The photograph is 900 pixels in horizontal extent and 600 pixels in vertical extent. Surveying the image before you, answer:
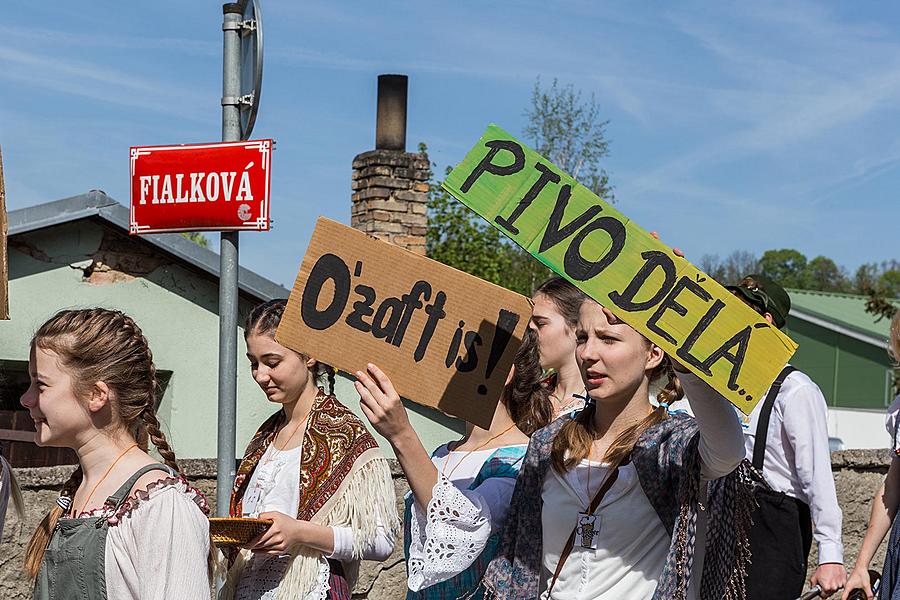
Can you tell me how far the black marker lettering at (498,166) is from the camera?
110 inches

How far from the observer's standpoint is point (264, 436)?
3951 millimetres

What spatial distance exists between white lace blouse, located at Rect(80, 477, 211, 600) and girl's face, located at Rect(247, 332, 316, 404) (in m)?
1.19

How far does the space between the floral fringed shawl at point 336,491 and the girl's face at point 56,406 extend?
94 centimetres

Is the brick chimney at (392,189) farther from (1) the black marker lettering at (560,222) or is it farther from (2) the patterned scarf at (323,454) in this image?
(1) the black marker lettering at (560,222)

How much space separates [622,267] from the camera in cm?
274

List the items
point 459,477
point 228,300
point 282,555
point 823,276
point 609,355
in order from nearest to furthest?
point 609,355
point 282,555
point 459,477
point 228,300
point 823,276

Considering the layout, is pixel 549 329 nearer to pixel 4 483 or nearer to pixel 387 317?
pixel 387 317

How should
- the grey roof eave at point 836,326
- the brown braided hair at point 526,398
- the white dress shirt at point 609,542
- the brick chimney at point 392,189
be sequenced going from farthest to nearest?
1. the grey roof eave at point 836,326
2. the brick chimney at point 392,189
3. the brown braided hair at point 526,398
4. the white dress shirt at point 609,542

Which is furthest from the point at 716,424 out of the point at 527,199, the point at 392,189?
the point at 392,189

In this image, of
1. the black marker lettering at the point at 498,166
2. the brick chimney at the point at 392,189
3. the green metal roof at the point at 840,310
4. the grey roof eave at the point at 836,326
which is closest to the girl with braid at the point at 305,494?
the black marker lettering at the point at 498,166

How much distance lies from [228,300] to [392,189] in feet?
22.8

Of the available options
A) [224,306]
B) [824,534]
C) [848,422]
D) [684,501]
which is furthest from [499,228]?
[848,422]

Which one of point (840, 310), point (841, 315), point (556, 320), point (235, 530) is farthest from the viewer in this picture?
point (840, 310)

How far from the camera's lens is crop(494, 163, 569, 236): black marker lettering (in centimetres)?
278
